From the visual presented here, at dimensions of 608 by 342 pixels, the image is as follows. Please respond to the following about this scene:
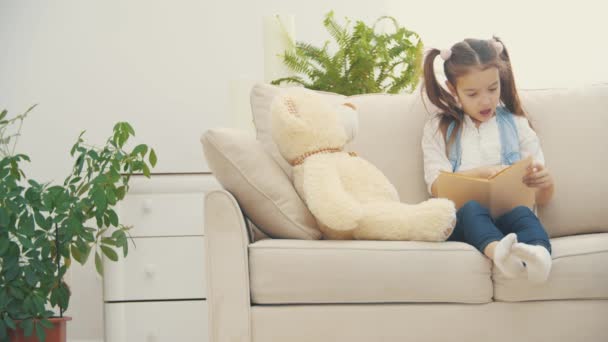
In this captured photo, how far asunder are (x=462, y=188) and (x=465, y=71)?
398 mm

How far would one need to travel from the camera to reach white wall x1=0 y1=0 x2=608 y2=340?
3102 millimetres

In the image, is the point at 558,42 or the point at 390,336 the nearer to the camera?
the point at 390,336

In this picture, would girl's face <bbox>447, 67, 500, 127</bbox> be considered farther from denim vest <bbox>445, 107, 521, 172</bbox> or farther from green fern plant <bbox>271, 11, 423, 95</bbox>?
green fern plant <bbox>271, 11, 423, 95</bbox>

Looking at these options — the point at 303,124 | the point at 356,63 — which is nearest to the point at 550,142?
the point at 356,63

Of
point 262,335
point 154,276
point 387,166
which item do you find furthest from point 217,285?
point 154,276

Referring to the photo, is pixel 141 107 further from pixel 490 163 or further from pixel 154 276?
pixel 490 163

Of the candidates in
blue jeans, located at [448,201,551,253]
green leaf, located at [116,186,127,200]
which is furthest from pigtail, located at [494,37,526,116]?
green leaf, located at [116,186,127,200]

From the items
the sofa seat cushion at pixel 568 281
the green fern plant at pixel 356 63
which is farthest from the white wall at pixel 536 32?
the sofa seat cushion at pixel 568 281

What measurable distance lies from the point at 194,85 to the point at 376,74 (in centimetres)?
72

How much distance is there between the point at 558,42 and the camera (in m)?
3.24

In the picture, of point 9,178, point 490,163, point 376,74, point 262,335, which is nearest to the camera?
point 262,335

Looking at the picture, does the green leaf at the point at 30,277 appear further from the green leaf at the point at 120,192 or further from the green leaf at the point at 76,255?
the green leaf at the point at 120,192

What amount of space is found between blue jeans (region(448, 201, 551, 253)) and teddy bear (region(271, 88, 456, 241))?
0.06 metres

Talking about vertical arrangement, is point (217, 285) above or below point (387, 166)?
below
